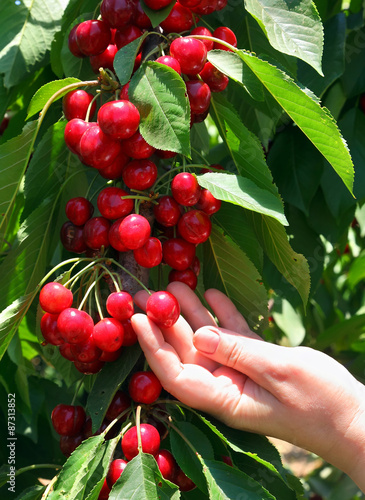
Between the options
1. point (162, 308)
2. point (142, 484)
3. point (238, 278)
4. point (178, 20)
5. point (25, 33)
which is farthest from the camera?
point (25, 33)

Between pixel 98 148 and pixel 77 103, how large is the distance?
0.55 ft

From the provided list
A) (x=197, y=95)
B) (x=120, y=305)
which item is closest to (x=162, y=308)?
(x=120, y=305)

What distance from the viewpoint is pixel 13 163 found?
1156 mm

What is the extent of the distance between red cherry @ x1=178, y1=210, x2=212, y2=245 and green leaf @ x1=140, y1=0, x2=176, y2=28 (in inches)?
14.1

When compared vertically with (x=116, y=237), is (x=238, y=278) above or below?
below

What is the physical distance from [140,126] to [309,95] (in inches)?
12.6

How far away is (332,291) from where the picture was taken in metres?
3.14

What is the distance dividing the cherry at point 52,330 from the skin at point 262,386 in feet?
0.49

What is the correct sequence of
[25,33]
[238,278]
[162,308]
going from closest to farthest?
[162,308]
[238,278]
[25,33]

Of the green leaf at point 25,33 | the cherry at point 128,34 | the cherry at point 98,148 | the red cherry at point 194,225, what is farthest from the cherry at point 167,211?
the green leaf at point 25,33

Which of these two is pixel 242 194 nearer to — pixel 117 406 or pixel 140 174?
pixel 140 174

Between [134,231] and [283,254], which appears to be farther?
[283,254]

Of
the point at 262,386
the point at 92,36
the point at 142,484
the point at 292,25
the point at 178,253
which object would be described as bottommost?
the point at 262,386

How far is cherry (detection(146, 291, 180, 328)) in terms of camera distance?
3.20 feet
